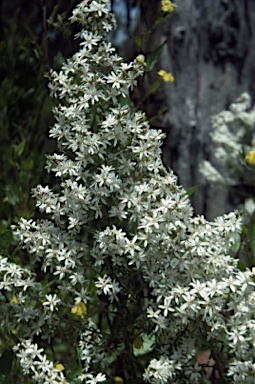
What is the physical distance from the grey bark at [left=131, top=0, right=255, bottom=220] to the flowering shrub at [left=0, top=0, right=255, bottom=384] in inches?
38.2

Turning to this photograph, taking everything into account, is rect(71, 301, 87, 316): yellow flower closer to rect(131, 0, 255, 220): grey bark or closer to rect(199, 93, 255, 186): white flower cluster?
rect(199, 93, 255, 186): white flower cluster

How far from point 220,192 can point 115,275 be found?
120 cm

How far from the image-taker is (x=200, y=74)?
1.86m

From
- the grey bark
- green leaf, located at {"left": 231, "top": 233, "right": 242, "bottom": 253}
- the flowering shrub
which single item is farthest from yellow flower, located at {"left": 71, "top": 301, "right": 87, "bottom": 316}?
the grey bark

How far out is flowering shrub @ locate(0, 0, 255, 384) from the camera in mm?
775

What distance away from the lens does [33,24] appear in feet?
10.2

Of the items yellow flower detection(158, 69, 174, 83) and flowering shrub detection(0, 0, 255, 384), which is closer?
flowering shrub detection(0, 0, 255, 384)

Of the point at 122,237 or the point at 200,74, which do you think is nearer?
the point at 122,237

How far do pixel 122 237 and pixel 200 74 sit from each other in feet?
4.44

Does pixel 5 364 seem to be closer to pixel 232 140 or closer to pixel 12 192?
pixel 12 192

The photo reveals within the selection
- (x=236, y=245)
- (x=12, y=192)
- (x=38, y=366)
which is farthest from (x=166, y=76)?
(x=38, y=366)

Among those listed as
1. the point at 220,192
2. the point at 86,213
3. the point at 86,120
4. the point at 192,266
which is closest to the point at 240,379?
the point at 192,266

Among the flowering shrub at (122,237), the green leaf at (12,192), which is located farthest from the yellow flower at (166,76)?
the green leaf at (12,192)

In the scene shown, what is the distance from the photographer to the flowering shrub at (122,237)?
0.78 metres
